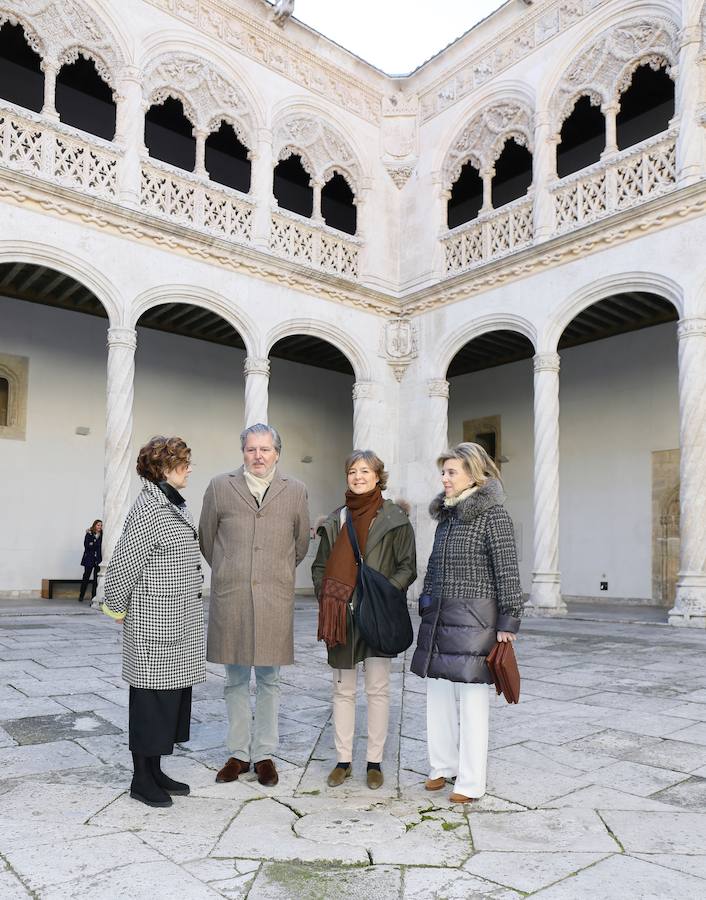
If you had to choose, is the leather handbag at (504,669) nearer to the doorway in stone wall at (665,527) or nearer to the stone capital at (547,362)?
the stone capital at (547,362)

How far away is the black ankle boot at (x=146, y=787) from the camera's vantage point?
114 inches

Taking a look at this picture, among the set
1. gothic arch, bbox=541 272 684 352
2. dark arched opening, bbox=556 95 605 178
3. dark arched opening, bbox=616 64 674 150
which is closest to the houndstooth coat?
gothic arch, bbox=541 272 684 352

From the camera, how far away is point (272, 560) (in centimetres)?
331

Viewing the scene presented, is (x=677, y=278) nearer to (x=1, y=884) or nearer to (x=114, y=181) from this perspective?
(x=114, y=181)

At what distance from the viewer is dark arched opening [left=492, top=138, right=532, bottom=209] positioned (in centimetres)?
1534

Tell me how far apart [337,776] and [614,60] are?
11.9 meters

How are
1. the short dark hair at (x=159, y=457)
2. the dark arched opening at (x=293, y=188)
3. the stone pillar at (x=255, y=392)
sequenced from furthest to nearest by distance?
the dark arched opening at (x=293, y=188) < the stone pillar at (x=255, y=392) < the short dark hair at (x=159, y=457)

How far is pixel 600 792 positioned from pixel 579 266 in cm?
994

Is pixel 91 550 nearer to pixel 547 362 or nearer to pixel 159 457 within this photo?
pixel 547 362

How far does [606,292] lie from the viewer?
37.7 ft

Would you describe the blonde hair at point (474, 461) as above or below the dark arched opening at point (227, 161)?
below

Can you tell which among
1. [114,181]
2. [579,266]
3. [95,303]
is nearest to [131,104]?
[114,181]

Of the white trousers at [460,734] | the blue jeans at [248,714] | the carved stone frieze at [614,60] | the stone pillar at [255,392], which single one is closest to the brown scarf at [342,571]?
the blue jeans at [248,714]

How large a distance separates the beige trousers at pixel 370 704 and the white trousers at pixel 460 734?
21 cm
